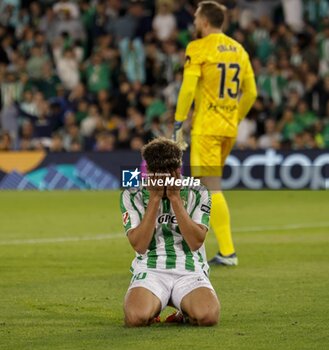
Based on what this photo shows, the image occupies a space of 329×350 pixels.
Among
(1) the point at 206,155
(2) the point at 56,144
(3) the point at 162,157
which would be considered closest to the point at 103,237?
(1) the point at 206,155

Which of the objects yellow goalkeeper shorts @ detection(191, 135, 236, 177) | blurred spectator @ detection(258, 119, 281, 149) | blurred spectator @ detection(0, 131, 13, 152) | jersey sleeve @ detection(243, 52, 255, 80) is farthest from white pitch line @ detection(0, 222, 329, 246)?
blurred spectator @ detection(0, 131, 13, 152)

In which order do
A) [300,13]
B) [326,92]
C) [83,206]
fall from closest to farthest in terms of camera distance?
[83,206] < [326,92] < [300,13]

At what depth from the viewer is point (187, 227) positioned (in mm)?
7676

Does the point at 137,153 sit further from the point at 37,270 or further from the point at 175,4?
the point at 37,270

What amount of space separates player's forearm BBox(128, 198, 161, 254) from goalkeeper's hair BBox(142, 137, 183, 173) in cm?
21

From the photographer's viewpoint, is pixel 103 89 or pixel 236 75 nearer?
pixel 236 75

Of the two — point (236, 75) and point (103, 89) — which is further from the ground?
point (236, 75)

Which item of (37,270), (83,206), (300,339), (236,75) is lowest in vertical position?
(83,206)

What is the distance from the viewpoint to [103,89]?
25.2 metres

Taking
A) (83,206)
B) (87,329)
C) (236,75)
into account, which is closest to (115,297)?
(87,329)

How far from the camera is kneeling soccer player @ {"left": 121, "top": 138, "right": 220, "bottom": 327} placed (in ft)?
25.1

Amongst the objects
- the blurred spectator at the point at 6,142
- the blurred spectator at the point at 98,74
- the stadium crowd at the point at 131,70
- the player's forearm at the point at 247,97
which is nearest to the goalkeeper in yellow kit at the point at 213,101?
the player's forearm at the point at 247,97

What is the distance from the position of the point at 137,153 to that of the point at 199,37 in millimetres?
10336

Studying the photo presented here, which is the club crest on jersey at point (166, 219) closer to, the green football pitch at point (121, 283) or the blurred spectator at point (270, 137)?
the green football pitch at point (121, 283)
